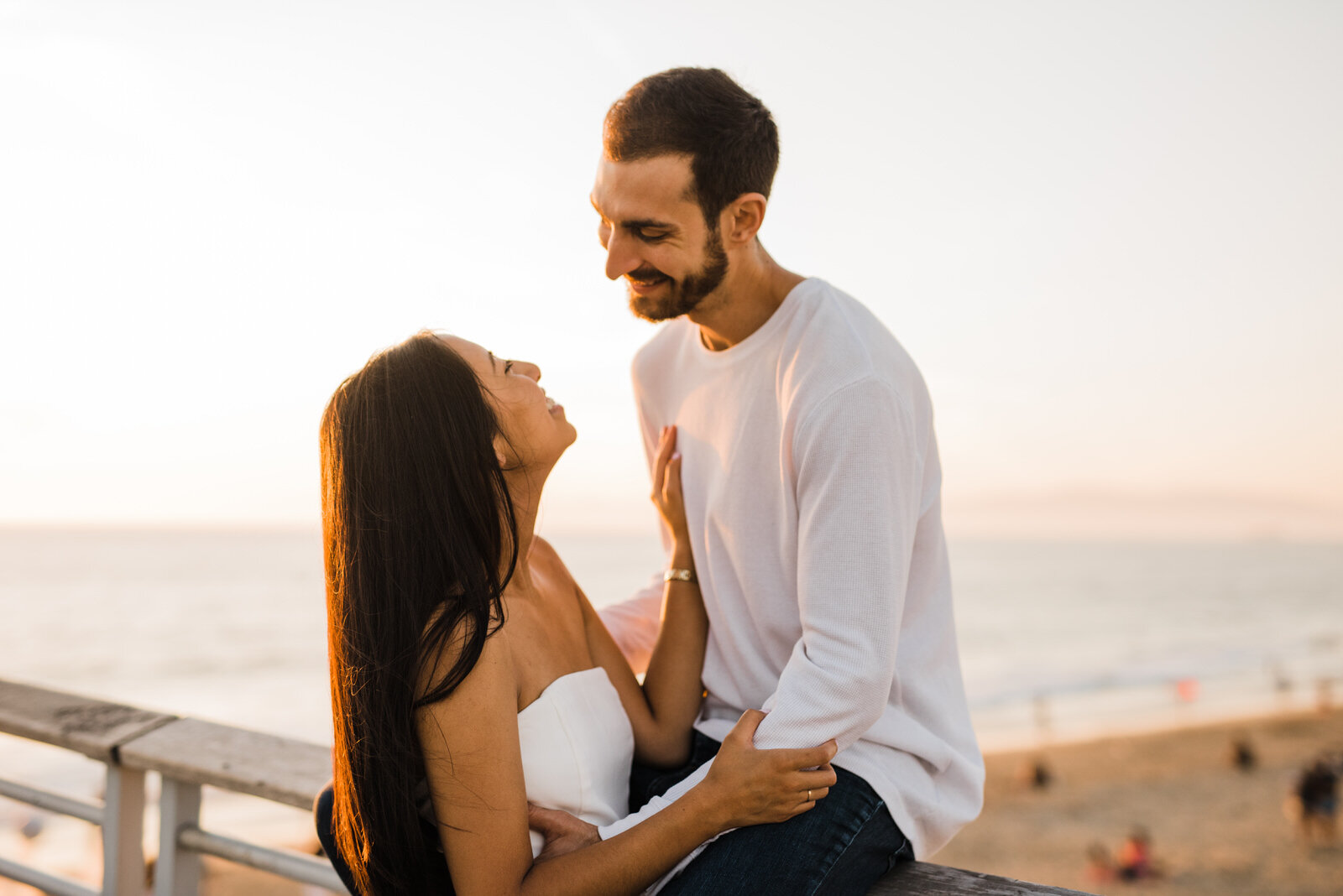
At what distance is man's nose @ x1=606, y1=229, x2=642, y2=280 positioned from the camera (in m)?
2.12

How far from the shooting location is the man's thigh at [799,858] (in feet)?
5.06

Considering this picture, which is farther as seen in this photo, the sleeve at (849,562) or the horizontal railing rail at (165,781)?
the horizontal railing rail at (165,781)

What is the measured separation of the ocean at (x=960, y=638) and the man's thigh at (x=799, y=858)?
8881 millimetres

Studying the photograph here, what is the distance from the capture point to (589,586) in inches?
1767

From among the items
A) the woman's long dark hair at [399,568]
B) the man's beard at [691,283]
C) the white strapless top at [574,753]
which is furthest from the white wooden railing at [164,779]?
the man's beard at [691,283]

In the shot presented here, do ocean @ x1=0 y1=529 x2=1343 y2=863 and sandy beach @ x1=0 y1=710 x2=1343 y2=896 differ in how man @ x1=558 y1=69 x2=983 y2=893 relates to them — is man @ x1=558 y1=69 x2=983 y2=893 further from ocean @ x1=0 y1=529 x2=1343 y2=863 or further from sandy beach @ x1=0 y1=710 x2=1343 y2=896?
ocean @ x1=0 y1=529 x2=1343 y2=863

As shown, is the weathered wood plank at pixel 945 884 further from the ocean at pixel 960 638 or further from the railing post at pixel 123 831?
the ocean at pixel 960 638

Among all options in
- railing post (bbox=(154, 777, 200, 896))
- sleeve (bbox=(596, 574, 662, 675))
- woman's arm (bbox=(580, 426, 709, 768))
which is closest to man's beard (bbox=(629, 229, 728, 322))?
woman's arm (bbox=(580, 426, 709, 768))

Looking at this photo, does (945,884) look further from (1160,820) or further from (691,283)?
(1160,820)

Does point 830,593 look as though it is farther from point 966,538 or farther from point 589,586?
point 966,538

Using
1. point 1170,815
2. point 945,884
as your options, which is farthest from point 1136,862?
point 945,884

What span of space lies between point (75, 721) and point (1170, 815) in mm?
14327

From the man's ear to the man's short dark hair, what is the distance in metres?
0.02

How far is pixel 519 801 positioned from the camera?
5.04 ft
